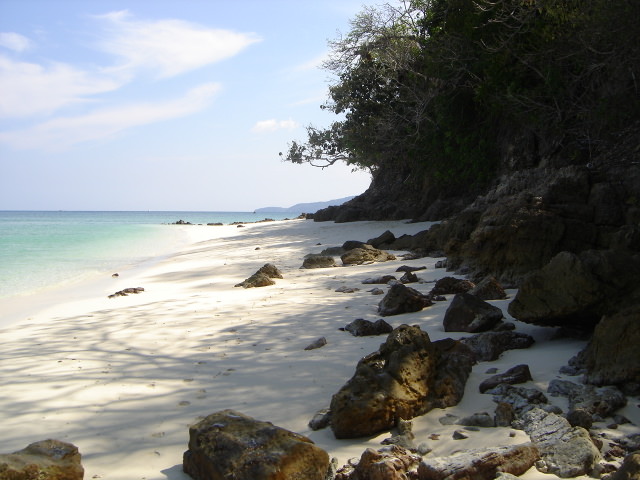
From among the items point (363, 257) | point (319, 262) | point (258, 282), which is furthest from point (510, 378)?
point (319, 262)

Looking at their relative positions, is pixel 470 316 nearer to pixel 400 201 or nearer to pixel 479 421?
pixel 479 421

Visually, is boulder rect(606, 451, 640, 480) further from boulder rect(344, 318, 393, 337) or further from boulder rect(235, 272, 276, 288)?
boulder rect(235, 272, 276, 288)

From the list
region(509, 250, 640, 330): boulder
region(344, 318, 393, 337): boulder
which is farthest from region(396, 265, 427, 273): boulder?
region(509, 250, 640, 330): boulder

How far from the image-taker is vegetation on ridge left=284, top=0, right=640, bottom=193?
934cm

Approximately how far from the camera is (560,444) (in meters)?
2.74

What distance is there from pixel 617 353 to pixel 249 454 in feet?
7.47

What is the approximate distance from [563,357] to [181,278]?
29.0 ft

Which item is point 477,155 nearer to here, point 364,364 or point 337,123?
point 364,364

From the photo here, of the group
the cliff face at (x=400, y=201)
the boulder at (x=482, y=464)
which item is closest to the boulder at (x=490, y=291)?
the boulder at (x=482, y=464)

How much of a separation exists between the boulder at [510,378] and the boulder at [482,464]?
856 mm

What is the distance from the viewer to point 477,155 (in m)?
15.4

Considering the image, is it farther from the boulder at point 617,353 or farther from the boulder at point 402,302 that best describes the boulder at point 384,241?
the boulder at point 617,353

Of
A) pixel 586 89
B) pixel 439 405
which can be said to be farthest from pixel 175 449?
pixel 586 89

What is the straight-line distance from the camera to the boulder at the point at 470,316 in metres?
4.79
